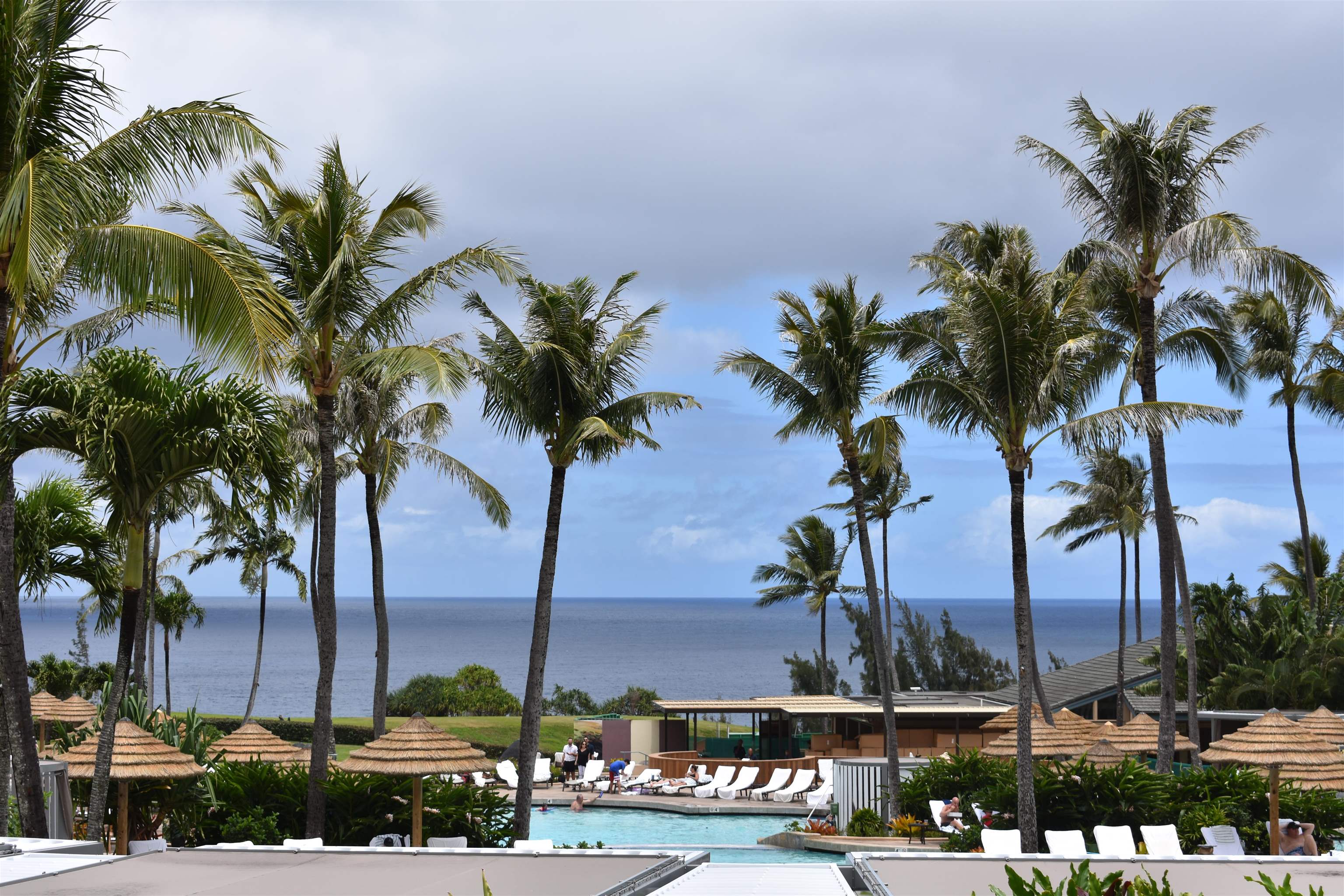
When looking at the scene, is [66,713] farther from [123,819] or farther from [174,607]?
[174,607]

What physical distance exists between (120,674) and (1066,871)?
908 cm

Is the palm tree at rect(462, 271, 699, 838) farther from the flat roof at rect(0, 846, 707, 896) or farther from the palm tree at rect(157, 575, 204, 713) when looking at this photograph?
the palm tree at rect(157, 575, 204, 713)

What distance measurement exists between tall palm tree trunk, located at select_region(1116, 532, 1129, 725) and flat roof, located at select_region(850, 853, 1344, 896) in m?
19.7

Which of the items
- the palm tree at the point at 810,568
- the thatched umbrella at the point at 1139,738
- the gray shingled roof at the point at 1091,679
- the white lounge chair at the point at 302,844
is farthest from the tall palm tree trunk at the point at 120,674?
the palm tree at the point at 810,568

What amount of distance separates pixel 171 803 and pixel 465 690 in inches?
1457

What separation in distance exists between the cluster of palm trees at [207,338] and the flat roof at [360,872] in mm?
3052

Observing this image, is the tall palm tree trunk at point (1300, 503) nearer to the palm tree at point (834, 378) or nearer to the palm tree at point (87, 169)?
the palm tree at point (834, 378)

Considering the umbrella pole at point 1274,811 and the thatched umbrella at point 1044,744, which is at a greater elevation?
the thatched umbrella at point 1044,744

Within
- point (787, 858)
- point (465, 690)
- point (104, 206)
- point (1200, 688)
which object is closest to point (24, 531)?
point (104, 206)

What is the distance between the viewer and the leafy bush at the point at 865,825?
64.4ft

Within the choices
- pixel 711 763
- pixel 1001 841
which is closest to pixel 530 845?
pixel 1001 841

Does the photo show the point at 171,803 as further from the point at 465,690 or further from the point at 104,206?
the point at 465,690

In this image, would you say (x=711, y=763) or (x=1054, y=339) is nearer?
(x=1054, y=339)

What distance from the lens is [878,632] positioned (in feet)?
68.0
